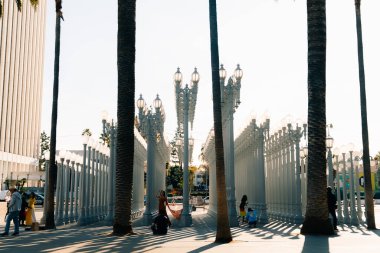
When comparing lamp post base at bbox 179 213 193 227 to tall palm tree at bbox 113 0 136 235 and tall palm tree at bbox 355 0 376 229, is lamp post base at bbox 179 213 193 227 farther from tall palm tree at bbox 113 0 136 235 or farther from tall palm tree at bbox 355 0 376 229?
tall palm tree at bbox 355 0 376 229

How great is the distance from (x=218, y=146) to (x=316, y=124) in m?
3.27

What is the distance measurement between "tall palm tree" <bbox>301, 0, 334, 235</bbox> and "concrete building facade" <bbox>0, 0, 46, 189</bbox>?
66.9 m

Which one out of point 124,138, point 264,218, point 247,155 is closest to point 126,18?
point 124,138

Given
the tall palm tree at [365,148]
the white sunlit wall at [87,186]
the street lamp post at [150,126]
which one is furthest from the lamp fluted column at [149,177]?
the tall palm tree at [365,148]

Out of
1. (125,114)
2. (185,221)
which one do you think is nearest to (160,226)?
(125,114)

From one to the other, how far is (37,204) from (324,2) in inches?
1772

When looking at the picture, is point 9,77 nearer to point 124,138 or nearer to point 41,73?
point 41,73

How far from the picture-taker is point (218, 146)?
14.0 m

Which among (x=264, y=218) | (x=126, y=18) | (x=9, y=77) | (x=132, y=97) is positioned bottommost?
(x=264, y=218)

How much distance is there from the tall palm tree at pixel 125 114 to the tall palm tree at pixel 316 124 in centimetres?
537

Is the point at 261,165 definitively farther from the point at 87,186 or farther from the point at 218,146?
the point at 218,146

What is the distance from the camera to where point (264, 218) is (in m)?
23.4

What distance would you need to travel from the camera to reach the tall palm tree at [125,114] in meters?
15.6

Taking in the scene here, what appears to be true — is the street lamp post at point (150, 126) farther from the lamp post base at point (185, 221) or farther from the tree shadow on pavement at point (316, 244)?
the tree shadow on pavement at point (316, 244)
